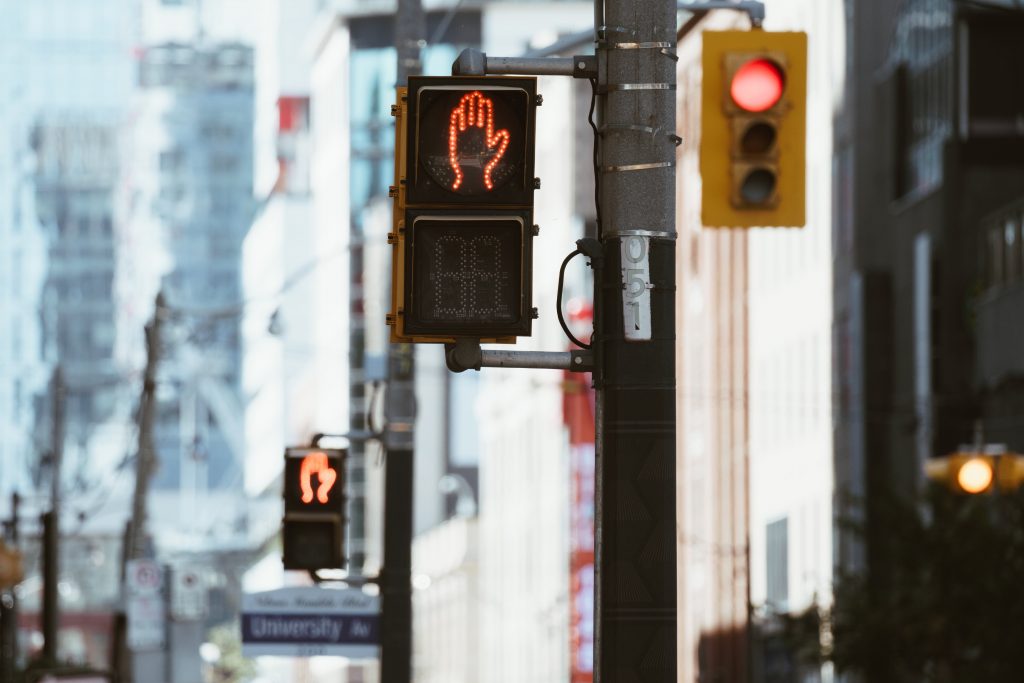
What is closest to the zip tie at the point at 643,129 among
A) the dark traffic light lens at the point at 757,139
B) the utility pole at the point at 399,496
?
the dark traffic light lens at the point at 757,139

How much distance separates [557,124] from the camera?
115 meters

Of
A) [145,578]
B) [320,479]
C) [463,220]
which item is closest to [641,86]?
[463,220]

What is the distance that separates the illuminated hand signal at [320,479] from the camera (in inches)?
877

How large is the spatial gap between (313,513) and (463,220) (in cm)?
1203

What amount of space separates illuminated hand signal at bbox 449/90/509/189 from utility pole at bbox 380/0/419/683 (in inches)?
545

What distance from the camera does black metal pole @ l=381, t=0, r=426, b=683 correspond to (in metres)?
24.6

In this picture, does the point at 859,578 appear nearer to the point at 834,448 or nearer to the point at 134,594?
the point at 134,594

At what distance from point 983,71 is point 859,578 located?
1932 cm

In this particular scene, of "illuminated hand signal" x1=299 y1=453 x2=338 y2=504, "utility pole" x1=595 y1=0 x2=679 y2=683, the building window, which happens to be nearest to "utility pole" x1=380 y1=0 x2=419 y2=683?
"illuminated hand signal" x1=299 y1=453 x2=338 y2=504

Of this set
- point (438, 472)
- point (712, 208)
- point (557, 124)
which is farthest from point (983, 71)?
point (438, 472)

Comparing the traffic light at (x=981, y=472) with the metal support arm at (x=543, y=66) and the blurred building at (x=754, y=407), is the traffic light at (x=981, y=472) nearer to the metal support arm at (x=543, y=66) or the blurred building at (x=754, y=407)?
the metal support arm at (x=543, y=66)

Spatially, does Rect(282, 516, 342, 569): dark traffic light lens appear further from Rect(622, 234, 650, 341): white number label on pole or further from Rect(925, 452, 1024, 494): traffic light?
Rect(622, 234, 650, 341): white number label on pole

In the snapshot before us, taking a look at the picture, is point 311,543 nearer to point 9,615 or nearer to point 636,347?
point 636,347

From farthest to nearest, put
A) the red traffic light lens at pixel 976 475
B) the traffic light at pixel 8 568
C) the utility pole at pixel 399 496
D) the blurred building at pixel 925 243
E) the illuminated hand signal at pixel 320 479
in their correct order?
1. the blurred building at pixel 925 243
2. the traffic light at pixel 8 568
3. the red traffic light lens at pixel 976 475
4. the utility pole at pixel 399 496
5. the illuminated hand signal at pixel 320 479
